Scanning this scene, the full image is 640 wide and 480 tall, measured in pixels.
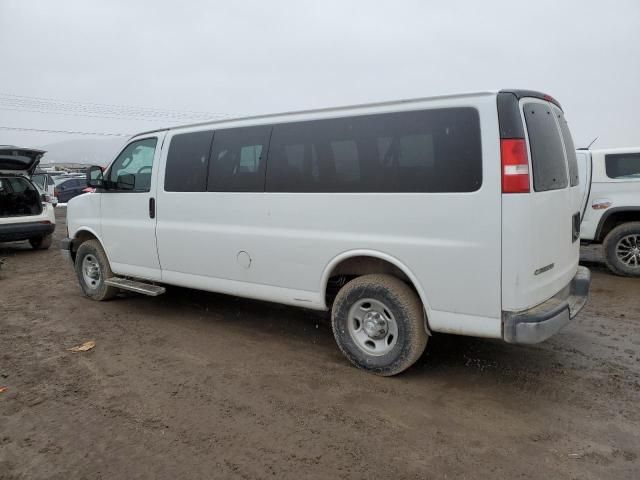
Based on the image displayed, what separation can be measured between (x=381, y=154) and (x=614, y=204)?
18.4 ft

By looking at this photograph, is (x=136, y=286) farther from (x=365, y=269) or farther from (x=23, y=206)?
(x=23, y=206)

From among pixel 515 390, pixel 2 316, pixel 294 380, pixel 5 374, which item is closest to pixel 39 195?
pixel 2 316

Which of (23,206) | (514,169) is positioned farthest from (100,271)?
(23,206)

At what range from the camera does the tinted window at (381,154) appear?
11.4 feet

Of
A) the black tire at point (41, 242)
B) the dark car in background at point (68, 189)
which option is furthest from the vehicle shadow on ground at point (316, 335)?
the dark car in background at point (68, 189)

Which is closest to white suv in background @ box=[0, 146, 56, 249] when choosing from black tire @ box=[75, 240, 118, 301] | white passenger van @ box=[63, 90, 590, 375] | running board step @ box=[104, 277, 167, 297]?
black tire @ box=[75, 240, 118, 301]

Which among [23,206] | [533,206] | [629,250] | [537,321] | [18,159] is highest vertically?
[18,159]

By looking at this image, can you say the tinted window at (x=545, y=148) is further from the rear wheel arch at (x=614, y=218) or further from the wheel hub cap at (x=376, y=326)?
the rear wheel arch at (x=614, y=218)

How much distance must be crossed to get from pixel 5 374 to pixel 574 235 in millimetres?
4982

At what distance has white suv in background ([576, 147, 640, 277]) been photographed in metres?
7.62

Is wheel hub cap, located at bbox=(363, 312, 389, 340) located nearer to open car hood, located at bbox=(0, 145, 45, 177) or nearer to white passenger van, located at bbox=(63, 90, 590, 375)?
white passenger van, located at bbox=(63, 90, 590, 375)

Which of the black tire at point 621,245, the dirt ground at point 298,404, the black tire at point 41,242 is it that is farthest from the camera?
the black tire at point 41,242

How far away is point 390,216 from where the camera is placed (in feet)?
12.4

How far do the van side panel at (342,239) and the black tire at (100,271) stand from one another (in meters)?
1.27
